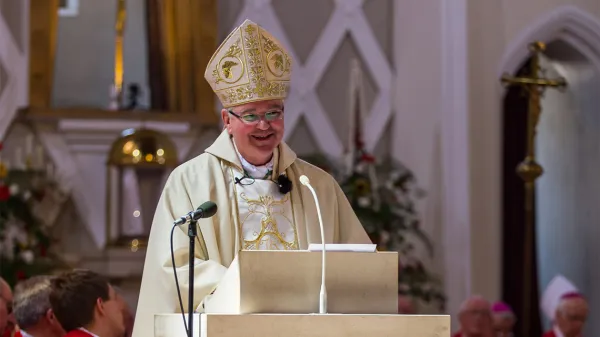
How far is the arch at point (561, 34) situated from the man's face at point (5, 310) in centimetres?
460

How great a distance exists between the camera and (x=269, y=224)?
479cm

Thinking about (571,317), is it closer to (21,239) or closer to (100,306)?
(21,239)

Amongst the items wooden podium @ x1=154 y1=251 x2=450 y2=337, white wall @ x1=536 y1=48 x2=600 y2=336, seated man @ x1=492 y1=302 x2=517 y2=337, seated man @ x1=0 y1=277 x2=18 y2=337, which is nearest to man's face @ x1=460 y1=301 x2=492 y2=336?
seated man @ x1=492 y1=302 x2=517 y2=337

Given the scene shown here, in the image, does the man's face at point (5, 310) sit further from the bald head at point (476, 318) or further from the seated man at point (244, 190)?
the bald head at point (476, 318)

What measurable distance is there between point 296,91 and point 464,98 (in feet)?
3.93

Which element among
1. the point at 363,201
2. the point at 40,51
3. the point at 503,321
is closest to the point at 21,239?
the point at 40,51

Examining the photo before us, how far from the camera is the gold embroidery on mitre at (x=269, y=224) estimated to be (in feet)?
15.7

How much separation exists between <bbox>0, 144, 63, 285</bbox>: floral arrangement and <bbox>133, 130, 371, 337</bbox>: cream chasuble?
356 centimetres

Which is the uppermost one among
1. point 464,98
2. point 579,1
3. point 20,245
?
point 579,1

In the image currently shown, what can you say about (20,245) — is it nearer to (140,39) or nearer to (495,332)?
(140,39)

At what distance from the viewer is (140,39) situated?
9.29m

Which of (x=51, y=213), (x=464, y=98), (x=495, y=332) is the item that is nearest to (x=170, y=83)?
(x=51, y=213)

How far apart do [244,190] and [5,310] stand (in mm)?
1694

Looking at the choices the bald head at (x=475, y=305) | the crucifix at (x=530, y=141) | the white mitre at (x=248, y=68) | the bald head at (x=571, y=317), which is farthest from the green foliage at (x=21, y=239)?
the white mitre at (x=248, y=68)
